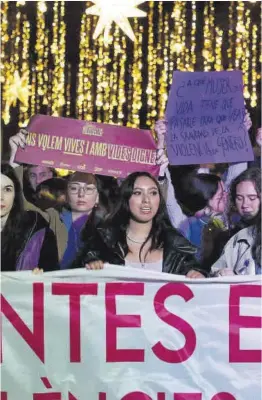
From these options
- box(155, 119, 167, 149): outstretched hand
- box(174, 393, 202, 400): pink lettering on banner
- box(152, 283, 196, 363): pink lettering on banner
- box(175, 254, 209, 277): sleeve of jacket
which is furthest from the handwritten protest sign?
box(174, 393, 202, 400): pink lettering on banner

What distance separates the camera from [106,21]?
6.89 feet

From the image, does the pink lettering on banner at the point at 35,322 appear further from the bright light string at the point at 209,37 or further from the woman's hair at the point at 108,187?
the bright light string at the point at 209,37

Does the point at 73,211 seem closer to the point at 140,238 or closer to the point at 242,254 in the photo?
the point at 140,238

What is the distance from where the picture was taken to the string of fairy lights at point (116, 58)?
6.90 ft

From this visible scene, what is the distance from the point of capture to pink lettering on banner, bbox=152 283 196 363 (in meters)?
2.04

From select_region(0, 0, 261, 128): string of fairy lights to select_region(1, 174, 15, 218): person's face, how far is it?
22 cm

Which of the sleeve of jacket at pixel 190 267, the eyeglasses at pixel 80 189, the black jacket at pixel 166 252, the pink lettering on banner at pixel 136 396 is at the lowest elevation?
the pink lettering on banner at pixel 136 396

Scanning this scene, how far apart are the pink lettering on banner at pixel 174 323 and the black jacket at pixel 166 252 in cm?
7

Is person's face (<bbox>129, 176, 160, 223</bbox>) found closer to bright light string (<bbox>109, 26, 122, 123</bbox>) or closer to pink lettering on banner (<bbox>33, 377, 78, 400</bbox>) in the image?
bright light string (<bbox>109, 26, 122, 123</bbox>)

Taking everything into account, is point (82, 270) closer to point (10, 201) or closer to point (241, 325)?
point (10, 201)

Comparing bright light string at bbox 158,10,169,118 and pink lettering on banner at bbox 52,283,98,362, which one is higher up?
bright light string at bbox 158,10,169,118

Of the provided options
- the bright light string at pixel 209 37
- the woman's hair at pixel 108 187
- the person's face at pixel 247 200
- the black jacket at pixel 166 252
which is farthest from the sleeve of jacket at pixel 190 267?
the bright light string at pixel 209 37

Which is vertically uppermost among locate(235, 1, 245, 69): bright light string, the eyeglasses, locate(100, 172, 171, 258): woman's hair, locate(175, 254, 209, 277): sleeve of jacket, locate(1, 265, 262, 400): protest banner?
locate(235, 1, 245, 69): bright light string

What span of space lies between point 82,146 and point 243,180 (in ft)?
2.02
